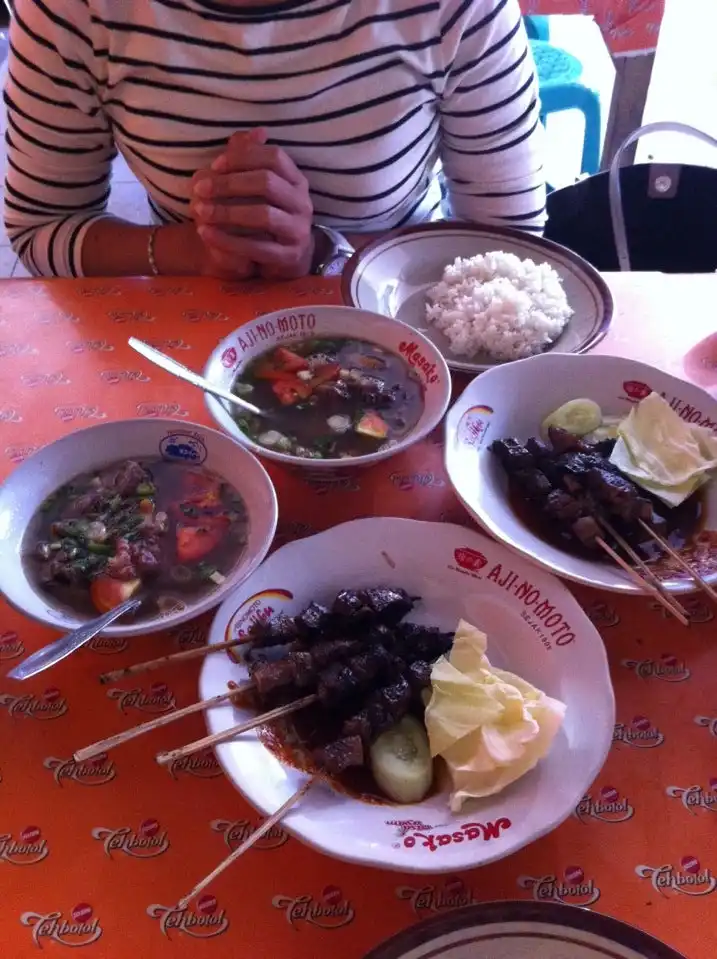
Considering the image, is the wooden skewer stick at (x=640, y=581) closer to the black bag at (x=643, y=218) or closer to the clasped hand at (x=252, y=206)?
the clasped hand at (x=252, y=206)

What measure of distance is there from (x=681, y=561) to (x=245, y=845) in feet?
2.55

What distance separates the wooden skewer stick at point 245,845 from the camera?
2.72ft

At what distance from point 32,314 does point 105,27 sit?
0.68 metres

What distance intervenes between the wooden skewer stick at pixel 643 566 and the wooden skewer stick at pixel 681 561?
0.14 ft

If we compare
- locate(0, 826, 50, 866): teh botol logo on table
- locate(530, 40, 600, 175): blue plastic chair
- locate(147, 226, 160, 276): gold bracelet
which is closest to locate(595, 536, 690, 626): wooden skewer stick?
locate(0, 826, 50, 866): teh botol logo on table

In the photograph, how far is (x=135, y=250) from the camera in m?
1.94

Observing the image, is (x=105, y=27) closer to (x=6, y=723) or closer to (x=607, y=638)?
(x=6, y=723)

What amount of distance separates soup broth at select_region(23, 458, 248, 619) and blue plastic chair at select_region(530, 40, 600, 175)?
3167 millimetres

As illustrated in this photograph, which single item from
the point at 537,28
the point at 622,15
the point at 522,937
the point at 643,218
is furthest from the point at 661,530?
the point at 537,28

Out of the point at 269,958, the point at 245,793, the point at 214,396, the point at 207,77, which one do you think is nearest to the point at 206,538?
the point at 214,396

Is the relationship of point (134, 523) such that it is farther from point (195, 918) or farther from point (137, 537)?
point (195, 918)

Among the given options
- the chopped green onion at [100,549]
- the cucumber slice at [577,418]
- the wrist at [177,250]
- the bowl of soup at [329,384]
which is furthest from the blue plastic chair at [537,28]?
the chopped green onion at [100,549]

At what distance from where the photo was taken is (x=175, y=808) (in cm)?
97

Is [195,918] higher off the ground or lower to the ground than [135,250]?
lower
